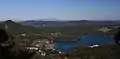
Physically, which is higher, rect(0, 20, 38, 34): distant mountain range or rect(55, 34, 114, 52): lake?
rect(0, 20, 38, 34): distant mountain range

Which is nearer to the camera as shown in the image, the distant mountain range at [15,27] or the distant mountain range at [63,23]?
the distant mountain range at [15,27]

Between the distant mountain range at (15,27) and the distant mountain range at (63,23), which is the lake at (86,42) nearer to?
the distant mountain range at (63,23)

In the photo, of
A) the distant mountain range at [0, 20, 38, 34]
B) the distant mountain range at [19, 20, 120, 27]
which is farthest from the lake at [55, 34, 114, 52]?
the distant mountain range at [0, 20, 38, 34]

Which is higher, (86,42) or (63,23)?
(63,23)

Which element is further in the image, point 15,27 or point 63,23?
point 63,23

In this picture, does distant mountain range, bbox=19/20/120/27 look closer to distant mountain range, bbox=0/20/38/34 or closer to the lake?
distant mountain range, bbox=0/20/38/34

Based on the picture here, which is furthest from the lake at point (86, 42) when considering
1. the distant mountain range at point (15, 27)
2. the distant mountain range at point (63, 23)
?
the distant mountain range at point (15, 27)

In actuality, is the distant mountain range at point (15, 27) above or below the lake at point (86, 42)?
above

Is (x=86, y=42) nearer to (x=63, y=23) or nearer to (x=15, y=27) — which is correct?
(x=63, y=23)

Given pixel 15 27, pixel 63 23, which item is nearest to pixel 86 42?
pixel 63 23
